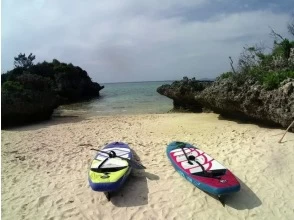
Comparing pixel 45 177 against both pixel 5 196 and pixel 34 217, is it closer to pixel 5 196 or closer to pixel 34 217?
pixel 5 196

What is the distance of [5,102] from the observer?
13953 millimetres

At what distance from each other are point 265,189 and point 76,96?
35.5 metres

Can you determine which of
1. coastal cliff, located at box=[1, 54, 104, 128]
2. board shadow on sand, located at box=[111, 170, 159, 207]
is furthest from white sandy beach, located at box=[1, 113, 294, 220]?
coastal cliff, located at box=[1, 54, 104, 128]

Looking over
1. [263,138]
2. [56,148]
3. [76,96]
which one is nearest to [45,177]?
[56,148]

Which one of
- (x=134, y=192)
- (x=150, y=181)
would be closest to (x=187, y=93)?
(x=150, y=181)

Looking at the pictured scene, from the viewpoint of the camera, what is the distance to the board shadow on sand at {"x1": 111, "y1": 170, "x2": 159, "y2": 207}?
5852 millimetres

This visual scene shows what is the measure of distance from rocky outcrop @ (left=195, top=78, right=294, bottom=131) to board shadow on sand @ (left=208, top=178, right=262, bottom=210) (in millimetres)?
3983

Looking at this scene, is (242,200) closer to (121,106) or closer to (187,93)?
(187,93)

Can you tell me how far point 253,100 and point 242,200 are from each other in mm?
5790

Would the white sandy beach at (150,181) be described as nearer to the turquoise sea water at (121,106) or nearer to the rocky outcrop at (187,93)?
the rocky outcrop at (187,93)

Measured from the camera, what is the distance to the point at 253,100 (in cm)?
1076

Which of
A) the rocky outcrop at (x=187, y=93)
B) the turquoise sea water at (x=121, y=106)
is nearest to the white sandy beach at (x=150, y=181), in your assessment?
the rocky outcrop at (x=187, y=93)

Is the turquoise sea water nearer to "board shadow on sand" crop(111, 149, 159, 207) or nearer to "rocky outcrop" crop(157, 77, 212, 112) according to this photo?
"rocky outcrop" crop(157, 77, 212, 112)

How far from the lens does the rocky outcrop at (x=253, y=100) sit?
9500 mm
